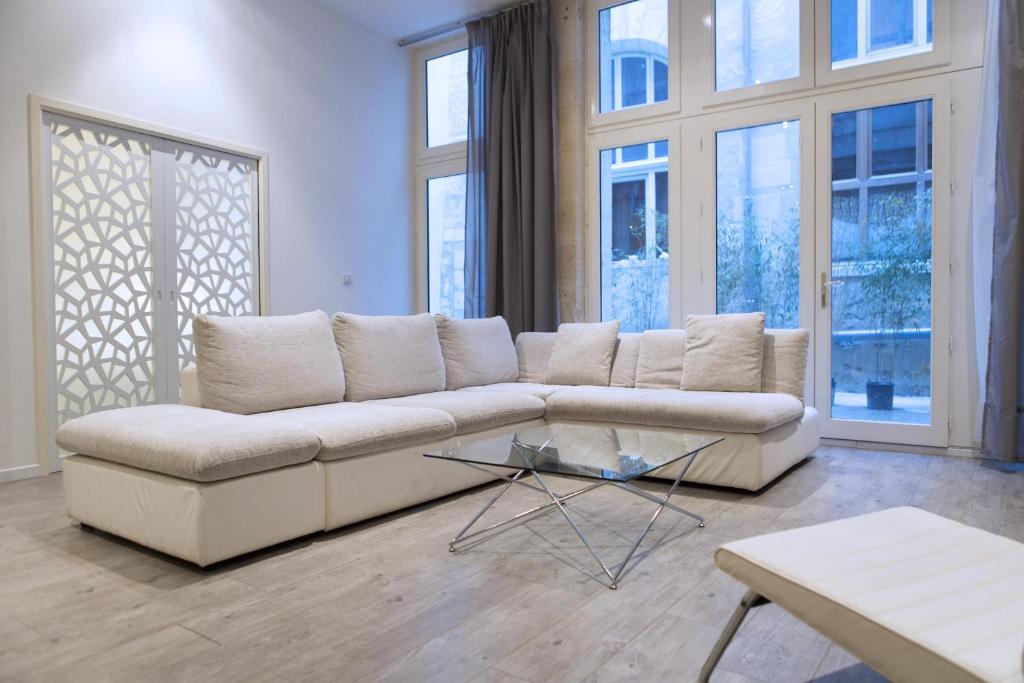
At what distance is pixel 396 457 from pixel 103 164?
2769 mm

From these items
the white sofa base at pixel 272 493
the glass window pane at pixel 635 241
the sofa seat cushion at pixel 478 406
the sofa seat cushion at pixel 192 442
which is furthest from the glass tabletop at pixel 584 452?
the glass window pane at pixel 635 241

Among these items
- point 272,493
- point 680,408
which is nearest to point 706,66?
point 680,408

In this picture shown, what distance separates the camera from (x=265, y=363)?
3.10 m

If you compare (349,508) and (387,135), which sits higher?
(387,135)

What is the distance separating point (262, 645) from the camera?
1.68 m

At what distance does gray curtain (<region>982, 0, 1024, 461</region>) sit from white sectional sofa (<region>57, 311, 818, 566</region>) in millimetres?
952

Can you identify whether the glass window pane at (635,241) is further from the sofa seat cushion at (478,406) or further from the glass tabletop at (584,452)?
the glass tabletop at (584,452)

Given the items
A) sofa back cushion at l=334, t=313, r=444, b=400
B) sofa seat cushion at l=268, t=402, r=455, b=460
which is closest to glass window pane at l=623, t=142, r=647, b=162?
sofa back cushion at l=334, t=313, r=444, b=400

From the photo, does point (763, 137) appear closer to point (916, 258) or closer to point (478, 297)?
point (916, 258)

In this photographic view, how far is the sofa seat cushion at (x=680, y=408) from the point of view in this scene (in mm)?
3156

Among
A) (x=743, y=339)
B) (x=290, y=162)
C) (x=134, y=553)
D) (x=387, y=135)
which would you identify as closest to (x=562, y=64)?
(x=387, y=135)

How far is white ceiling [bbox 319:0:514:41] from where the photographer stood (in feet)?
17.6

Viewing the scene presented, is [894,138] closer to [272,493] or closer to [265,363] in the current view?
[265,363]

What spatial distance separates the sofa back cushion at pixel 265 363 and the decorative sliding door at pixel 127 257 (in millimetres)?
1430
